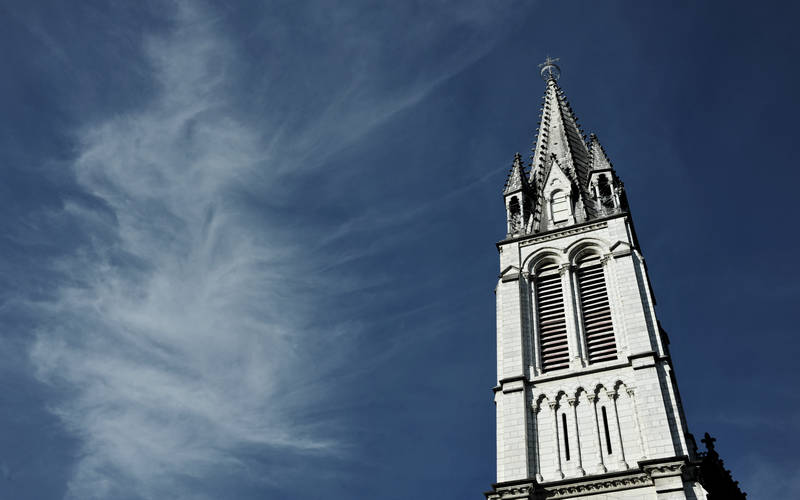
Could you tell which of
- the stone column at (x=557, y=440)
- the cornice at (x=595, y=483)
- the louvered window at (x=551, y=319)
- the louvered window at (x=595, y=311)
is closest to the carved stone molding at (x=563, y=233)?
the louvered window at (x=551, y=319)

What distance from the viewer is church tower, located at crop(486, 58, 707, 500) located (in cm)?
2616

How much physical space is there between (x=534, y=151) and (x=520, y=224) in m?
9.05

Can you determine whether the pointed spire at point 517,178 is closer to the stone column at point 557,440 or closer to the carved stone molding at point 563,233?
the carved stone molding at point 563,233

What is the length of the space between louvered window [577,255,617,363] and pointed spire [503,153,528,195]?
833 centimetres

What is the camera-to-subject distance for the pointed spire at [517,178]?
140ft

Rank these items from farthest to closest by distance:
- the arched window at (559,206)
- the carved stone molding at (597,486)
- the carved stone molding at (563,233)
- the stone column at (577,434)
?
the arched window at (559,206) < the carved stone molding at (563,233) < the stone column at (577,434) < the carved stone molding at (597,486)

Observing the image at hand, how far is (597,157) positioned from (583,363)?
16196 millimetres

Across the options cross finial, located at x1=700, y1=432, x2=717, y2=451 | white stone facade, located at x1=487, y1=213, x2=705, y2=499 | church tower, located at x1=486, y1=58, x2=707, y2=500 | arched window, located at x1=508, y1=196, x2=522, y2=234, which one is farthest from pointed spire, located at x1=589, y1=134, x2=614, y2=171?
cross finial, located at x1=700, y1=432, x2=717, y2=451

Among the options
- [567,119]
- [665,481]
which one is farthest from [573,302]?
[567,119]

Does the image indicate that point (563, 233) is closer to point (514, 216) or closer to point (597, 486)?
point (514, 216)

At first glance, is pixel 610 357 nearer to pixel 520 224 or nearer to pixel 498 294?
pixel 498 294

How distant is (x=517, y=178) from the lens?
4366cm

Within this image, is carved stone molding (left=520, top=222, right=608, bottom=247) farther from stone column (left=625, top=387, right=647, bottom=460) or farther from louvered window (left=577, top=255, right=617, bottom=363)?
stone column (left=625, top=387, right=647, bottom=460)

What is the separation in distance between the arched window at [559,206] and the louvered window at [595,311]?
477 centimetres
